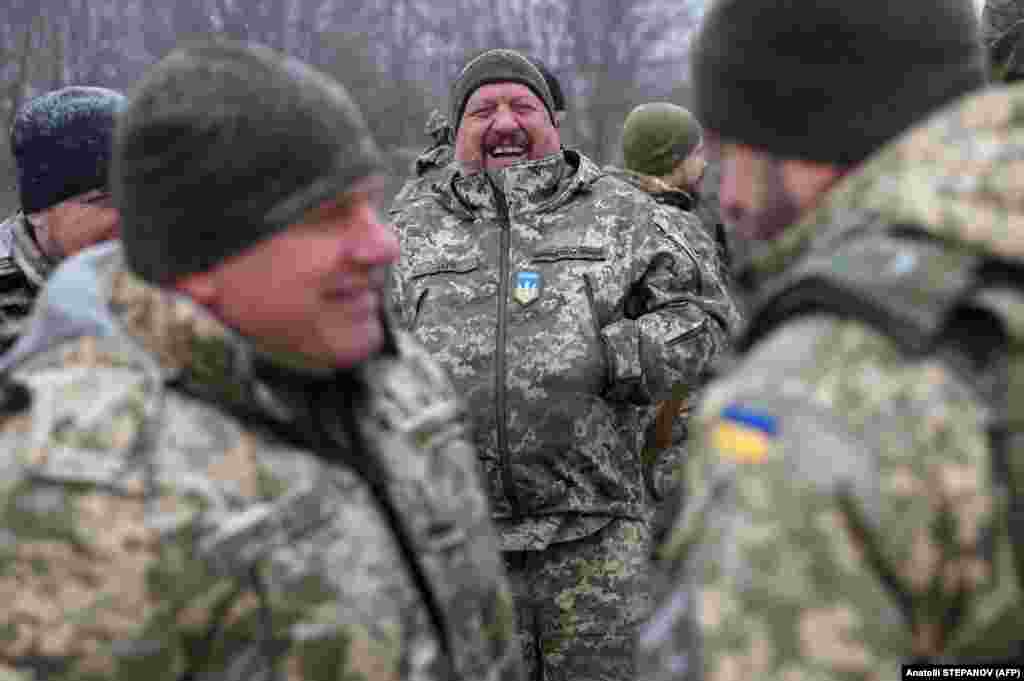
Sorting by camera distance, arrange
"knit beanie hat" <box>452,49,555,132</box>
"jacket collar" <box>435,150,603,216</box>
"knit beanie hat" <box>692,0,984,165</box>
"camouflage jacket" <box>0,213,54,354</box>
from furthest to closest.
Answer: "knit beanie hat" <box>452,49,555,132</box> → "jacket collar" <box>435,150,603,216</box> → "camouflage jacket" <box>0,213,54,354</box> → "knit beanie hat" <box>692,0,984,165</box>

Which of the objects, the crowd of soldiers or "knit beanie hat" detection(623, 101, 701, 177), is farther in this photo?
"knit beanie hat" detection(623, 101, 701, 177)

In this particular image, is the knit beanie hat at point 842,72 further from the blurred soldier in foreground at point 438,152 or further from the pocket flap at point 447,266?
the blurred soldier in foreground at point 438,152

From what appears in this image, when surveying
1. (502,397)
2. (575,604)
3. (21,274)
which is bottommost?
(575,604)

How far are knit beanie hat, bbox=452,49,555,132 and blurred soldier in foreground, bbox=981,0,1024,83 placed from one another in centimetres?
149

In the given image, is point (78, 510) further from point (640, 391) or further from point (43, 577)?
point (640, 391)

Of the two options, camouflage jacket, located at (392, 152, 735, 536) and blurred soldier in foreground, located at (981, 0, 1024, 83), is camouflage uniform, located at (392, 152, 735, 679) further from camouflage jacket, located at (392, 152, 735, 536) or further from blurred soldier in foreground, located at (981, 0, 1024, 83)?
blurred soldier in foreground, located at (981, 0, 1024, 83)

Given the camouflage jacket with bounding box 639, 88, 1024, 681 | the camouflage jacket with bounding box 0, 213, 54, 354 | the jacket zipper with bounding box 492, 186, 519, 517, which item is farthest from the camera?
the jacket zipper with bounding box 492, 186, 519, 517

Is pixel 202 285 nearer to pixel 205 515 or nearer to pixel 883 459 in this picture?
pixel 205 515

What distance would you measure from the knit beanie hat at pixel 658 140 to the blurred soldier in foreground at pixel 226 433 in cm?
488

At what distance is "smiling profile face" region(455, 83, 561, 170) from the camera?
16.3ft

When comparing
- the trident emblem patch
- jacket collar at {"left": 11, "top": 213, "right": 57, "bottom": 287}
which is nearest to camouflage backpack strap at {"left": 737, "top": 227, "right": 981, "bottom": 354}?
jacket collar at {"left": 11, "top": 213, "right": 57, "bottom": 287}

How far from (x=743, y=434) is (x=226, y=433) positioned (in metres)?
0.78

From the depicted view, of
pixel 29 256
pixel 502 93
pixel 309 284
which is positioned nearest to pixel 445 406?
pixel 309 284

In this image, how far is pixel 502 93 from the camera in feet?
16.5
